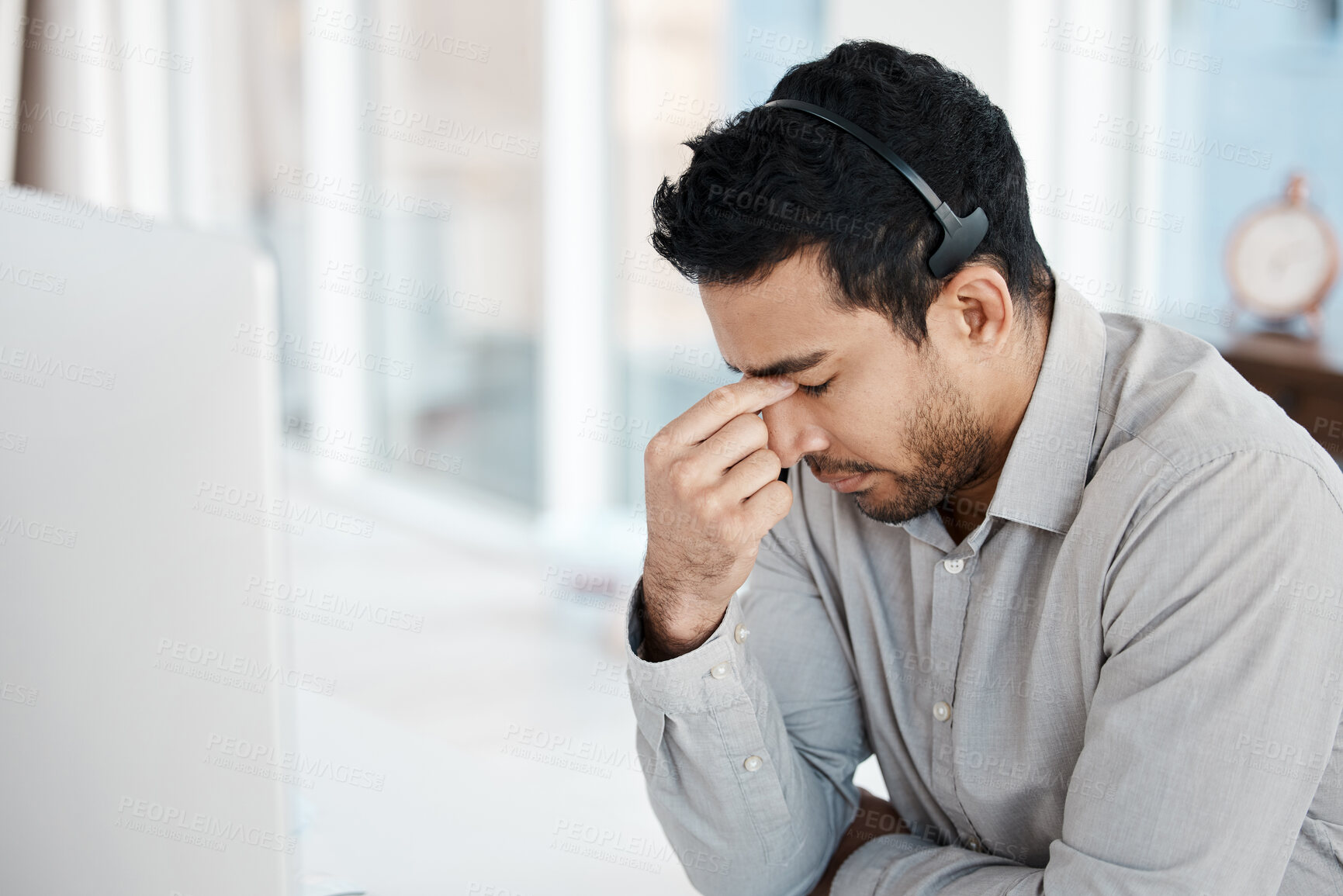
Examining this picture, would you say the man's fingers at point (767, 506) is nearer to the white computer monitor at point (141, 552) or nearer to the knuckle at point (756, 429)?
the knuckle at point (756, 429)

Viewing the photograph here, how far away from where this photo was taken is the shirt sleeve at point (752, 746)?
117 centimetres

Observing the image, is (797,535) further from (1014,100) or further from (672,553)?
(1014,100)

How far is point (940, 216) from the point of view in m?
1.07

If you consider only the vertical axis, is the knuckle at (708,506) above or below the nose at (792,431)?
below

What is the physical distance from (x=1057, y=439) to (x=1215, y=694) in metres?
0.30

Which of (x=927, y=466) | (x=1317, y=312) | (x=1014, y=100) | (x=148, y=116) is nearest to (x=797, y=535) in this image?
(x=927, y=466)

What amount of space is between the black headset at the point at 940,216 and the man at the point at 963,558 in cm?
1

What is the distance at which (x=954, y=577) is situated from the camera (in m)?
1.17

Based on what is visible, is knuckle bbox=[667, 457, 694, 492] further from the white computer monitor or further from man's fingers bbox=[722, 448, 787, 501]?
the white computer monitor

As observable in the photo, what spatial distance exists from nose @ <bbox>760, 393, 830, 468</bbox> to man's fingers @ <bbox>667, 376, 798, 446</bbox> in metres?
0.02

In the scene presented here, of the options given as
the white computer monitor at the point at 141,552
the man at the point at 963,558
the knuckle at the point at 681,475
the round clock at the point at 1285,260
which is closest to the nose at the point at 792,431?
the man at the point at 963,558

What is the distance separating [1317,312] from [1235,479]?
1409 mm

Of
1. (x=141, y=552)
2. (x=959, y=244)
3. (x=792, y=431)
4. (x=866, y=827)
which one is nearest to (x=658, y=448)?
(x=792, y=431)

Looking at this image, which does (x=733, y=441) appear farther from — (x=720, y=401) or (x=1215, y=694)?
(x=1215, y=694)
